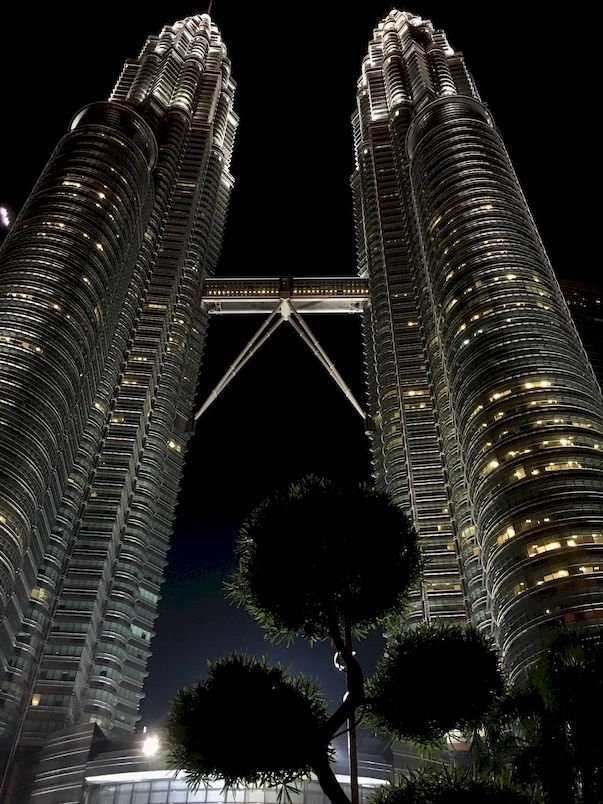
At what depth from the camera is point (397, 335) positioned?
104 metres

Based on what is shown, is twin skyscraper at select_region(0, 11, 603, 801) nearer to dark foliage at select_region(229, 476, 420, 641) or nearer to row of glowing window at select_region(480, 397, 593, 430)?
row of glowing window at select_region(480, 397, 593, 430)

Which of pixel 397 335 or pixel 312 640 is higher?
pixel 397 335

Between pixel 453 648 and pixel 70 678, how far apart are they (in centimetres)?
6316

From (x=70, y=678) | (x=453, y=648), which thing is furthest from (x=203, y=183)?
(x=453, y=648)

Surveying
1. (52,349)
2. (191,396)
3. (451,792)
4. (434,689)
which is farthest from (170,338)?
(451,792)

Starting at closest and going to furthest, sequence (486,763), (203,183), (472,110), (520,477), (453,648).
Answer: (486,763) < (453,648) < (520,477) < (472,110) < (203,183)

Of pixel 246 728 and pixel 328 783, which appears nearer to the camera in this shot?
pixel 328 783

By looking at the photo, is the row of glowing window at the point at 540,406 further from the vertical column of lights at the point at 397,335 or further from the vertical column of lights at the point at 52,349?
the vertical column of lights at the point at 52,349

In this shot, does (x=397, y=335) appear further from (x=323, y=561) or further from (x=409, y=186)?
(x=323, y=561)

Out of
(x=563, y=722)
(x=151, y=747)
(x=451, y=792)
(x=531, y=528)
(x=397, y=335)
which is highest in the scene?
(x=397, y=335)

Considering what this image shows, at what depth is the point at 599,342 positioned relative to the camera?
122062 millimetres

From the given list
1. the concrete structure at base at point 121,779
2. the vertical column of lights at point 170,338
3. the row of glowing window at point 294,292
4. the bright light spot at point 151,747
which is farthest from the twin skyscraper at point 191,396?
the bright light spot at point 151,747

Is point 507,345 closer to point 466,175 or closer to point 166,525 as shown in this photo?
point 466,175

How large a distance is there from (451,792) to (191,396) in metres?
92.9
